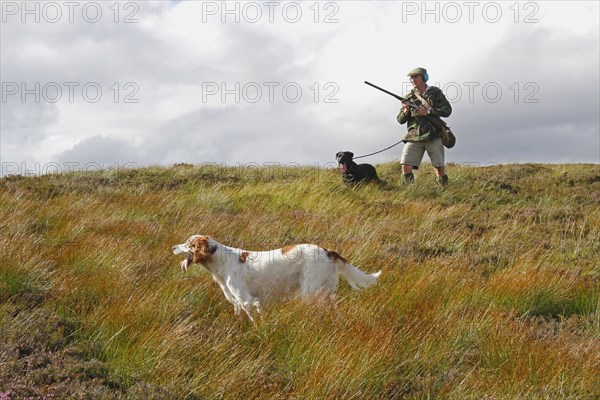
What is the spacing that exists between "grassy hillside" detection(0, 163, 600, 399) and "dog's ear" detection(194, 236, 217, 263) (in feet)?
0.85

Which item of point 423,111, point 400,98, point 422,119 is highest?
point 400,98

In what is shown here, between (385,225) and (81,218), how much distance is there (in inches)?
169

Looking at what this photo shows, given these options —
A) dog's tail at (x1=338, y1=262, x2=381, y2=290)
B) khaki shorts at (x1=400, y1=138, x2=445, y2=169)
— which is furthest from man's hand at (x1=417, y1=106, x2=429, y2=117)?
dog's tail at (x1=338, y1=262, x2=381, y2=290)

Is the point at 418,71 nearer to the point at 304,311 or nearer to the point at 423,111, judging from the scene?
the point at 423,111

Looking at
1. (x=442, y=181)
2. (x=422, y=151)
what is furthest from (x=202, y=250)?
(x=442, y=181)

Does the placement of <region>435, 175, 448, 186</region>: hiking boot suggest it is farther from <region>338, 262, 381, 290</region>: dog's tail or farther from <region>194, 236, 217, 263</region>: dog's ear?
<region>194, 236, 217, 263</region>: dog's ear

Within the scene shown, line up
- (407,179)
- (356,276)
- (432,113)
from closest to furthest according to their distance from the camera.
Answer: (356,276), (432,113), (407,179)

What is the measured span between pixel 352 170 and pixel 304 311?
860 centimetres

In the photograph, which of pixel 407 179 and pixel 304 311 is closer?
pixel 304 311

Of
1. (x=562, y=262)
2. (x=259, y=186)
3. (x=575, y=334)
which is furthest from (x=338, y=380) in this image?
(x=259, y=186)

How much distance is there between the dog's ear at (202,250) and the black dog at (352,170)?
763 centimetres

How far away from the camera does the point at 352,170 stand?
1263cm

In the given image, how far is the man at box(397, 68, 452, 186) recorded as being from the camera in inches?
454

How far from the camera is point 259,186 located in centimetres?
1240
